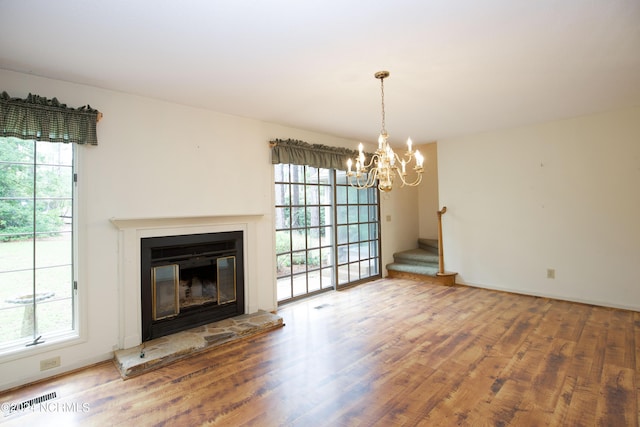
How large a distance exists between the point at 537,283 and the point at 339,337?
3.29m

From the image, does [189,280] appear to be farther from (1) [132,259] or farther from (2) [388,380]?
(2) [388,380]

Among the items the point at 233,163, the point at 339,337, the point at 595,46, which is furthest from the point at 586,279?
the point at 233,163

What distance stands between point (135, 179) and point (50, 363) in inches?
67.4

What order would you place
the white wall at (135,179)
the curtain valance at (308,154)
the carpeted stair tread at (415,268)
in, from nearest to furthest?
the white wall at (135,179) → the curtain valance at (308,154) → the carpeted stair tread at (415,268)

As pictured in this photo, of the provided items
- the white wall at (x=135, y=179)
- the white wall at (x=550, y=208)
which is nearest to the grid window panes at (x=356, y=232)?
the white wall at (x=550, y=208)

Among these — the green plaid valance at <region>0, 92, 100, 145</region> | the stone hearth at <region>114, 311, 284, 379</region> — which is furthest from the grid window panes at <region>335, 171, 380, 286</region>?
the green plaid valance at <region>0, 92, 100, 145</region>

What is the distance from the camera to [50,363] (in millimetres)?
2566

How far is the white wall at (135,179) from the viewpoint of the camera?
2691 mm

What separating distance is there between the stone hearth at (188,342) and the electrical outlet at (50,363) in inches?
16.3

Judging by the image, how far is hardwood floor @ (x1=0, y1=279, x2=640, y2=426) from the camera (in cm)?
200

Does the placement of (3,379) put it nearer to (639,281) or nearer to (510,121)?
(510,121)

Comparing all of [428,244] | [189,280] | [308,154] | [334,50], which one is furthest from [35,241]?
[428,244]

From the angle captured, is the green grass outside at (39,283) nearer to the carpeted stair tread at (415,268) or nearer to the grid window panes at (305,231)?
the grid window panes at (305,231)

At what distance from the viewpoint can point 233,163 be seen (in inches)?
147
